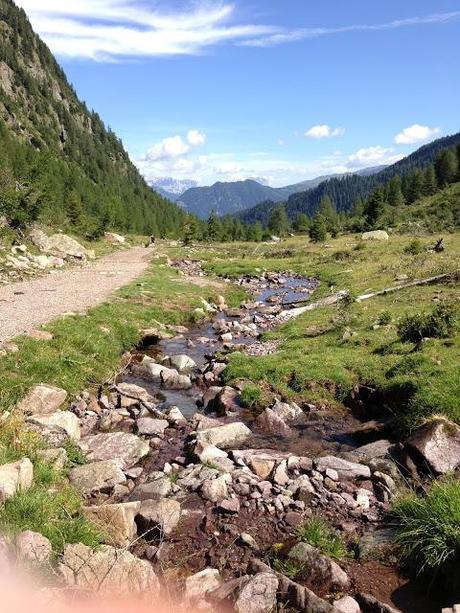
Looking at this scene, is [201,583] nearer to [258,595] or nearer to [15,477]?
[258,595]

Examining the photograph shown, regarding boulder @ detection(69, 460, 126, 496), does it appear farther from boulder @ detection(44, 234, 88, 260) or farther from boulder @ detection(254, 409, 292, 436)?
boulder @ detection(44, 234, 88, 260)

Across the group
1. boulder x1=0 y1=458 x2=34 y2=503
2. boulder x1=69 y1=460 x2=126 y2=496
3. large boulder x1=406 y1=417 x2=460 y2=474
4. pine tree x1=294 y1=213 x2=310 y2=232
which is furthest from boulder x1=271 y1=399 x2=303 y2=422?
pine tree x1=294 y1=213 x2=310 y2=232

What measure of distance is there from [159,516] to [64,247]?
159 feet

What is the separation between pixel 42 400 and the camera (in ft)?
48.2

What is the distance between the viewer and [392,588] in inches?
320

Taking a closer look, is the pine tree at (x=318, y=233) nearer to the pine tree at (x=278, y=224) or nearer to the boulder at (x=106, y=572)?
the pine tree at (x=278, y=224)

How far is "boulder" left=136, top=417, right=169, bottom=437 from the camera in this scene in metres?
14.5

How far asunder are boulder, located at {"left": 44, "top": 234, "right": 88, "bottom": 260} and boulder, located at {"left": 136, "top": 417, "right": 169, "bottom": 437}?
40.1 metres

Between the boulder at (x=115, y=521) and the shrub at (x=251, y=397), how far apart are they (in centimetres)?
778

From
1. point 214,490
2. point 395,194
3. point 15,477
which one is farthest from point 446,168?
point 15,477

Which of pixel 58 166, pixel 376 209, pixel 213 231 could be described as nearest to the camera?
pixel 376 209

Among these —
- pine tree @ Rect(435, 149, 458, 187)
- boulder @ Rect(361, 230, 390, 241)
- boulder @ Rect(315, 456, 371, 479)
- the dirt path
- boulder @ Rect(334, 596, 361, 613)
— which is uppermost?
pine tree @ Rect(435, 149, 458, 187)

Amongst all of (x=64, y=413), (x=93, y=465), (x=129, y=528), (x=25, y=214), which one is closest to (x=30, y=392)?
(x=64, y=413)

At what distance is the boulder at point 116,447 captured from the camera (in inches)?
498
